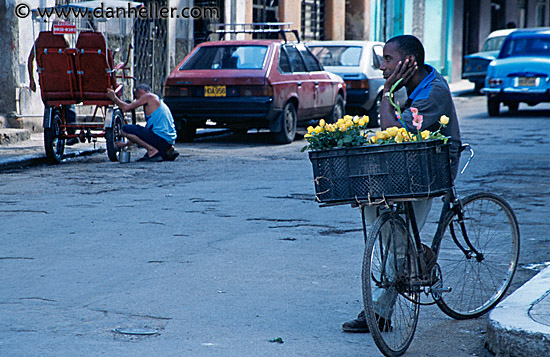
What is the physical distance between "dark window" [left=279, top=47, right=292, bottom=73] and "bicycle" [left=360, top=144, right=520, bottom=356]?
9.40m

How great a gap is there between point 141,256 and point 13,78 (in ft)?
32.9

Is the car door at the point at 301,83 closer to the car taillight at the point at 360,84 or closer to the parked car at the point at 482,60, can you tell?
the car taillight at the point at 360,84

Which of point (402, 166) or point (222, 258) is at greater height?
point (402, 166)

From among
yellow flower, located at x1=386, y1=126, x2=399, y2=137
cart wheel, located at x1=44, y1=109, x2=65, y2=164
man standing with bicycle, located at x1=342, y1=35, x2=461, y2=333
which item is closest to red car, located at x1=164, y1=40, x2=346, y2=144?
cart wheel, located at x1=44, y1=109, x2=65, y2=164

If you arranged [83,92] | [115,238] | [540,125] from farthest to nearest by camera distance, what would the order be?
1. [540,125]
2. [83,92]
3. [115,238]

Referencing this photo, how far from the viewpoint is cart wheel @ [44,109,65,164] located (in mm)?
12047

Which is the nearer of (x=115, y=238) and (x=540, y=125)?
(x=115, y=238)

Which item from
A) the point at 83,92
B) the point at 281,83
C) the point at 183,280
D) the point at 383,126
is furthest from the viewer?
the point at 281,83

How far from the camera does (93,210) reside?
26.7ft

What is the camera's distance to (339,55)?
18609 millimetres

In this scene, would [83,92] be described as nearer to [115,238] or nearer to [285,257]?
[115,238]

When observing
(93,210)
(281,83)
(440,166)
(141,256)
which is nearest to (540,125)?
(281,83)

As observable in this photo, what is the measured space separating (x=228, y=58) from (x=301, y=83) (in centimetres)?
129

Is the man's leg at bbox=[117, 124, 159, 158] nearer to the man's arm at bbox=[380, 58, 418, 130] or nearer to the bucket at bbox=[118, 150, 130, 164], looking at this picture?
the bucket at bbox=[118, 150, 130, 164]
